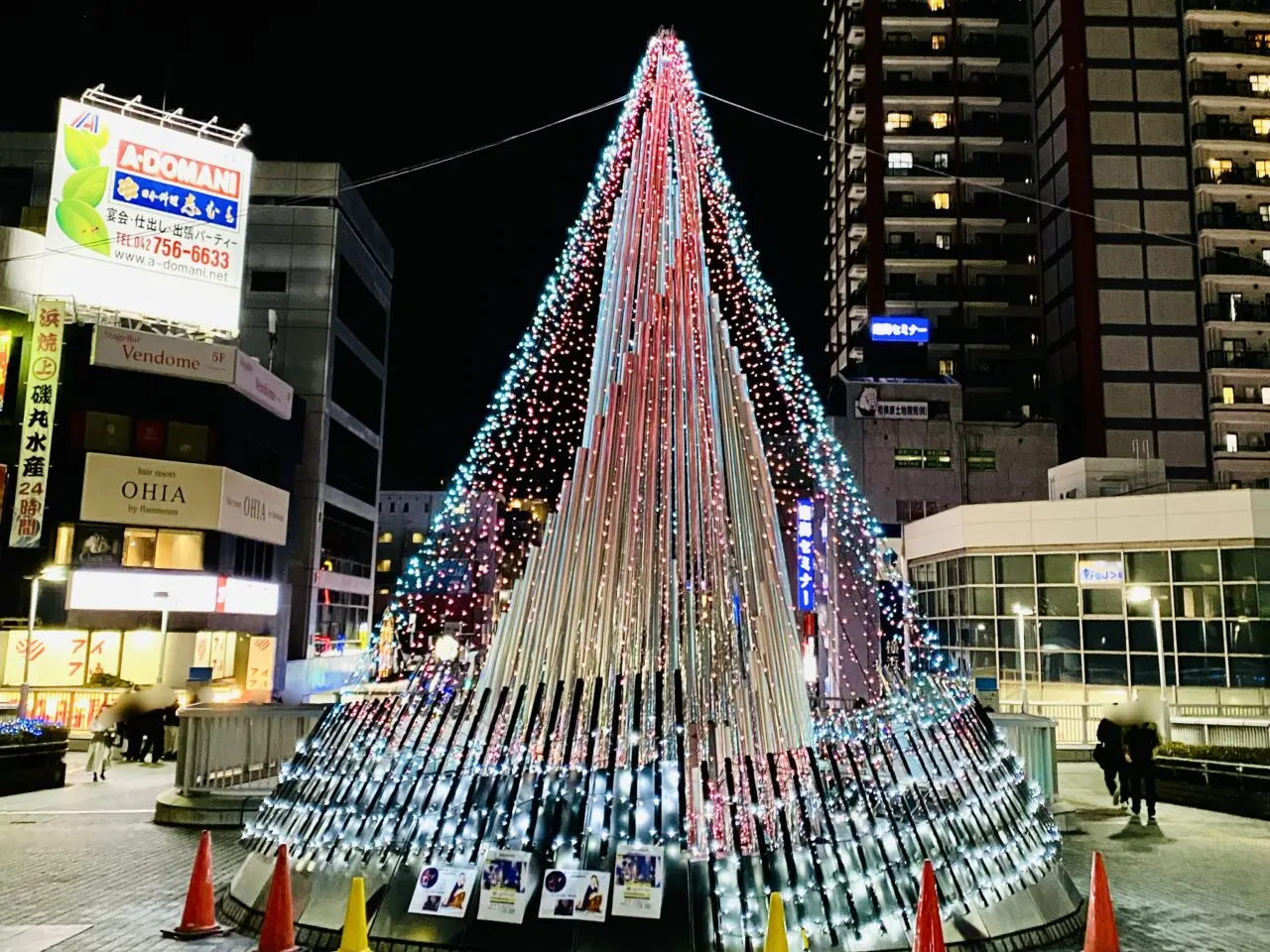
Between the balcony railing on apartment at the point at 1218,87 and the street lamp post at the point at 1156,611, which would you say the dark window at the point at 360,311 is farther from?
the balcony railing on apartment at the point at 1218,87

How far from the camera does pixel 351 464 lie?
52.9m

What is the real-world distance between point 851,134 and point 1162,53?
18656mm

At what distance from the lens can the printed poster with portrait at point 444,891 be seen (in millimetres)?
7723

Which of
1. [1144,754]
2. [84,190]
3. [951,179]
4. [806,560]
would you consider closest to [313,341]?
[84,190]

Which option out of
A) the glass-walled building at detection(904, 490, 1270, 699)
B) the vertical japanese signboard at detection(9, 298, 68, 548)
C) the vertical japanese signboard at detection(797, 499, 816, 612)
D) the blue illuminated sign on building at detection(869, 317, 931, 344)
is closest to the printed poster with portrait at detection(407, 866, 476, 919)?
the vertical japanese signboard at detection(797, 499, 816, 612)

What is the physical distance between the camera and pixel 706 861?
25.3 ft

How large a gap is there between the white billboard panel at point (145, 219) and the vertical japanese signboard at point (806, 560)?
20.0m

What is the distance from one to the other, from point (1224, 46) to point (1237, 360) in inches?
683

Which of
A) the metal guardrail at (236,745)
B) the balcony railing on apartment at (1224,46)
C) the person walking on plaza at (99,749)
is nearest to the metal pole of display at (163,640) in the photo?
the person walking on plaza at (99,749)

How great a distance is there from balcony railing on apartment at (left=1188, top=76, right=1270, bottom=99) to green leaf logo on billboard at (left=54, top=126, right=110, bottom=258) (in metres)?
53.2

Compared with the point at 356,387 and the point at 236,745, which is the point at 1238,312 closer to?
the point at 356,387

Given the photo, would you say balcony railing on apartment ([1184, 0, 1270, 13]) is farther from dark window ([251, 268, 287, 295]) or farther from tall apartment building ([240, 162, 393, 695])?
dark window ([251, 268, 287, 295])

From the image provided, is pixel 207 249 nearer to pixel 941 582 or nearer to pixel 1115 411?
pixel 941 582

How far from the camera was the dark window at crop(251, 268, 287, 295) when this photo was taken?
4659cm
